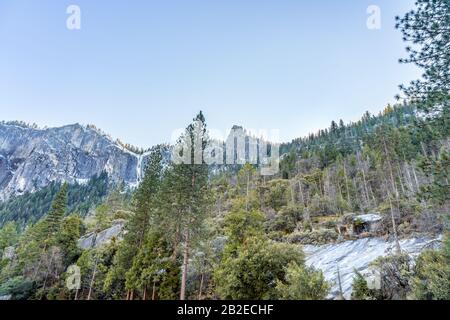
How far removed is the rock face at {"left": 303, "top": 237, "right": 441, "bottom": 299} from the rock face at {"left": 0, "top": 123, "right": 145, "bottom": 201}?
14007cm

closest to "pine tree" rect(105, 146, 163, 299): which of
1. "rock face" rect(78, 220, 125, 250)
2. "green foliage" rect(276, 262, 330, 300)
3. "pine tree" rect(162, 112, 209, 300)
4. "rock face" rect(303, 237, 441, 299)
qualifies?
"pine tree" rect(162, 112, 209, 300)

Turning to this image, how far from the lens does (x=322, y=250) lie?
77.4 feet

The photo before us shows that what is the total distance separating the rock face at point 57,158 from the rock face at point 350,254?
14007cm

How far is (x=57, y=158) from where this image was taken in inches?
5856

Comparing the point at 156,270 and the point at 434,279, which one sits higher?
the point at 156,270

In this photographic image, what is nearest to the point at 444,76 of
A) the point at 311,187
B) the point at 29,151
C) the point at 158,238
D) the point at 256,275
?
the point at 256,275

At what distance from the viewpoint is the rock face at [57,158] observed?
13988 centimetres

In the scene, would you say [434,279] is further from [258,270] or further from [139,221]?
[139,221]

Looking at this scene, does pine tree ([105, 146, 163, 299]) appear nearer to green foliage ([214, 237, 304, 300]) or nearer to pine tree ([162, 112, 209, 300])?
pine tree ([162, 112, 209, 300])

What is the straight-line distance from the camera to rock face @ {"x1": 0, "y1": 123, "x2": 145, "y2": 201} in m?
140

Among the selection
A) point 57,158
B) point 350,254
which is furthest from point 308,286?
point 57,158

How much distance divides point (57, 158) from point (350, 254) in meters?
163

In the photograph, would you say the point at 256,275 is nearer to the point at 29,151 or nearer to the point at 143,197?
the point at 143,197
